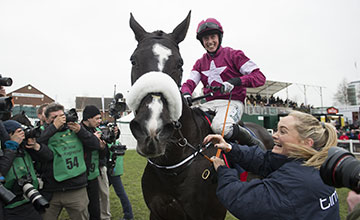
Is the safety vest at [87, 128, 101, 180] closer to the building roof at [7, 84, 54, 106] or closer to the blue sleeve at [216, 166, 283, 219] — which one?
the blue sleeve at [216, 166, 283, 219]

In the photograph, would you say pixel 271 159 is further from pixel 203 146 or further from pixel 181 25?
pixel 181 25

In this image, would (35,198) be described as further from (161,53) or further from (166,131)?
(161,53)

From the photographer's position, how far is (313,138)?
171cm

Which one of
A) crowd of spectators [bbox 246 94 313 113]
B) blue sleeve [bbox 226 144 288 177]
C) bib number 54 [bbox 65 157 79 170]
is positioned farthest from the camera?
crowd of spectators [bbox 246 94 313 113]

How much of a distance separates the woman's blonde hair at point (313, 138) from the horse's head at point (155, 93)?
91 cm

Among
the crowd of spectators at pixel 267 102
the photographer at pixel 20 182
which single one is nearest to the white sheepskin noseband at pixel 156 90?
the photographer at pixel 20 182

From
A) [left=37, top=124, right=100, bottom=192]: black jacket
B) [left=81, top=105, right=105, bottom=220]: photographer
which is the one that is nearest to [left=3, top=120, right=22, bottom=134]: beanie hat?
[left=37, top=124, right=100, bottom=192]: black jacket

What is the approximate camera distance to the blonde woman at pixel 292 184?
146 centimetres

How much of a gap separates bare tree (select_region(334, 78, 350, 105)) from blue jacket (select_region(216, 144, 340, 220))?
50.6 meters

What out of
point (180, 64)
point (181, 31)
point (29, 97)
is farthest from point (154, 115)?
point (29, 97)

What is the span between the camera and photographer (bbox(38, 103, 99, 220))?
10.6ft

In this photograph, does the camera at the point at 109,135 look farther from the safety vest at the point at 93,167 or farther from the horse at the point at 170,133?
the horse at the point at 170,133

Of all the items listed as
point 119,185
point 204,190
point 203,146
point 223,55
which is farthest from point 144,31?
point 119,185

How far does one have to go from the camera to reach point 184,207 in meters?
2.31
